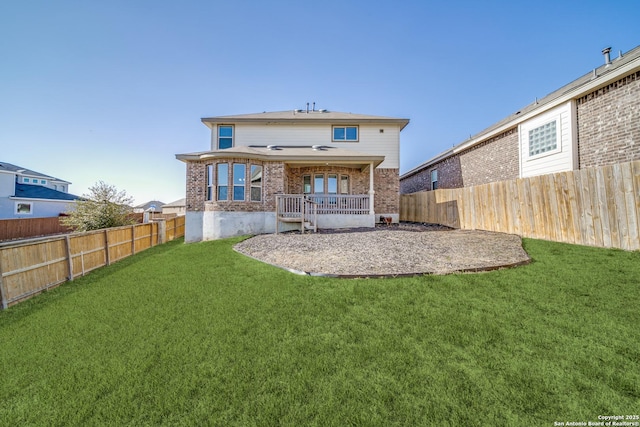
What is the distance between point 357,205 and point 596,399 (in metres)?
11.1

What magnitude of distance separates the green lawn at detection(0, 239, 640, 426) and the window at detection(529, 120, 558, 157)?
20.7ft

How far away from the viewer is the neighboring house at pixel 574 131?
7.24 metres

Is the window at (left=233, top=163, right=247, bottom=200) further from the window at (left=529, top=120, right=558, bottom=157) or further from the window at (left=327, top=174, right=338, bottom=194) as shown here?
the window at (left=529, top=120, right=558, bottom=157)

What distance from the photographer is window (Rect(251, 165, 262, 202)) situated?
12.3 metres

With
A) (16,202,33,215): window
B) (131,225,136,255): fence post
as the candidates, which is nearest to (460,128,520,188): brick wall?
(131,225,136,255): fence post

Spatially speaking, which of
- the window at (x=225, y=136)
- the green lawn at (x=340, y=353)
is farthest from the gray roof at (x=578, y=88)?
the window at (x=225, y=136)

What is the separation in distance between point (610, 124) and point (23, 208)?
129 feet

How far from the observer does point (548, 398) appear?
2.07 meters

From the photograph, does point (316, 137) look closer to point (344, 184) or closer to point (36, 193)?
point (344, 184)

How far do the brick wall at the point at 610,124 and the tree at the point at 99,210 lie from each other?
18.6 metres

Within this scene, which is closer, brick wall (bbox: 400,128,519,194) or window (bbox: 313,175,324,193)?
brick wall (bbox: 400,128,519,194)

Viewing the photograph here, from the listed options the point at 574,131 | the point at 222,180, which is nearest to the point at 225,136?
the point at 222,180

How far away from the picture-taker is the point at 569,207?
6.92 metres

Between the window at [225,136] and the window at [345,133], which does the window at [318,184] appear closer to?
the window at [345,133]
